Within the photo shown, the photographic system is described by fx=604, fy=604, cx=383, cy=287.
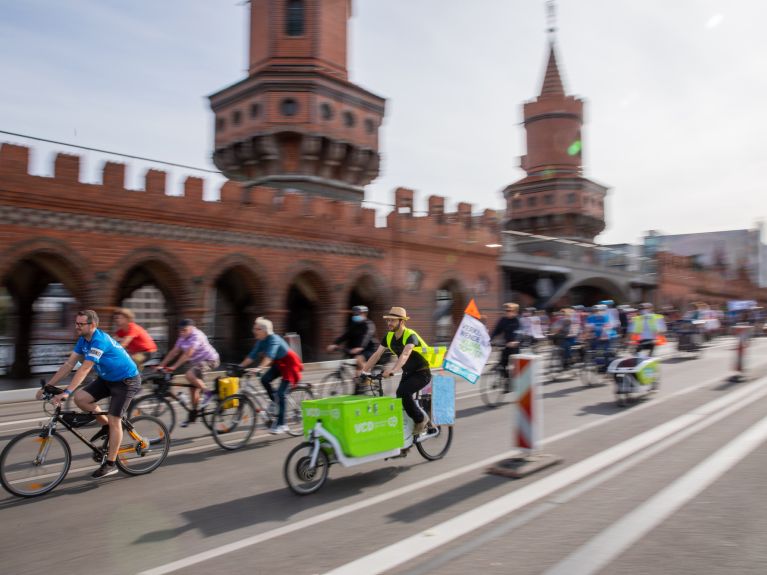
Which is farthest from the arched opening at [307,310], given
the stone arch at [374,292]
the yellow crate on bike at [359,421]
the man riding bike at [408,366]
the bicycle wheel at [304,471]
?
the bicycle wheel at [304,471]

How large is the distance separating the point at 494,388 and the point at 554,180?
41.7 meters

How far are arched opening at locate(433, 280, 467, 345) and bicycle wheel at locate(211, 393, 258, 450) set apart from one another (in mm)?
20610

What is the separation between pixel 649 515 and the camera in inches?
198

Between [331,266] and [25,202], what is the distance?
11.0 meters

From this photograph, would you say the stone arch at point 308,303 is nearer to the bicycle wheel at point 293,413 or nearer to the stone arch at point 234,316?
the stone arch at point 234,316

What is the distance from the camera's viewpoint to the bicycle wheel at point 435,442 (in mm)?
7120

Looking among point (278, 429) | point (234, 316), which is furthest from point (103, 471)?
point (234, 316)

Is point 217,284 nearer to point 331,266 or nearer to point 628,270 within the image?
point 331,266

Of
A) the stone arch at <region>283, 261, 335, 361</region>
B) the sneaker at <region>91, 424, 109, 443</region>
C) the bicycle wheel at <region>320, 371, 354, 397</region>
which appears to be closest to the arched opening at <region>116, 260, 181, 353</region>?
the stone arch at <region>283, 261, 335, 361</region>

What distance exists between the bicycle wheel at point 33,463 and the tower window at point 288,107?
2358 cm

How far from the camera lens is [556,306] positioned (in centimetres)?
3928

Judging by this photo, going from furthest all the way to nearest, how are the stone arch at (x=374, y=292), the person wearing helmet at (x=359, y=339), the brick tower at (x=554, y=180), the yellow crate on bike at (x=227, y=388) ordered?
the brick tower at (x=554, y=180)
the stone arch at (x=374, y=292)
the person wearing helmet at (x=359, y=339)
the yellow crate on bike at (x=227, y=388)

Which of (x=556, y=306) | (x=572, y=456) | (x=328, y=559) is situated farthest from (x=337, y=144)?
(x=328, y=559)

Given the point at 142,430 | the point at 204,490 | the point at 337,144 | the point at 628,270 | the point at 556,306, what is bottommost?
the point at 204,490
